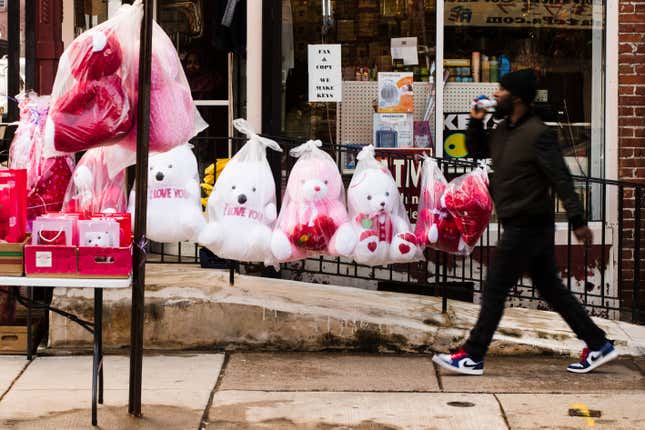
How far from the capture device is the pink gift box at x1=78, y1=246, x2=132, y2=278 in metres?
5.82

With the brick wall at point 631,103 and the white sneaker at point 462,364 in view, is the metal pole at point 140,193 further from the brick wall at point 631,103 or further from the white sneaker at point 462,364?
the brick wall at point 631,103

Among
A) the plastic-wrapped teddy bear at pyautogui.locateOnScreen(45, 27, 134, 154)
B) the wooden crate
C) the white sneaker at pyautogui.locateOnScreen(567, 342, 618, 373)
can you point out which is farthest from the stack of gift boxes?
the white sneaker at pyautogui.locateOnScreen(567, 342, 618, 373)

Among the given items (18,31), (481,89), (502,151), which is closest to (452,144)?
(481,89)

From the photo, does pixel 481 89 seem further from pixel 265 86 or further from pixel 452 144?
pixel 265 86

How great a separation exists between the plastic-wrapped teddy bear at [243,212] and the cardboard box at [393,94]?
2196mm

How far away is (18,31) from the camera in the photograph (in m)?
8.56

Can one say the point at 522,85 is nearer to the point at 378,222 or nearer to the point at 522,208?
the point at 522,208

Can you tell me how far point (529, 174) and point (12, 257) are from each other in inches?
115

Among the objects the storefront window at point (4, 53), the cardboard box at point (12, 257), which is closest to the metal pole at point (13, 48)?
the storefront window at point (4, 53)

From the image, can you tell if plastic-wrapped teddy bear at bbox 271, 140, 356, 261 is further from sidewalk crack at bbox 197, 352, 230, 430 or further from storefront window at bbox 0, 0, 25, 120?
storefront window at bbox 0, 0, 25, 120

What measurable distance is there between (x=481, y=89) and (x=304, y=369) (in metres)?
3.43

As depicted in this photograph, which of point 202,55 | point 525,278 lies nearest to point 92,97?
point 202,55

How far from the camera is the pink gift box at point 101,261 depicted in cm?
582

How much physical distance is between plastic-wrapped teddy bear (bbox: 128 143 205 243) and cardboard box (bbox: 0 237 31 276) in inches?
60.9
